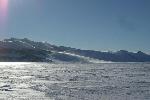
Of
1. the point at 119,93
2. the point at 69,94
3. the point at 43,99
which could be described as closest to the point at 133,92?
the point at 119,93

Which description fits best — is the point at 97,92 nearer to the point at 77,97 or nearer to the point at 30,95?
the point at 77,97

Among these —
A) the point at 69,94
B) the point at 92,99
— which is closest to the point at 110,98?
the point at 92,99

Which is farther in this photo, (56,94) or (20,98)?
(56,94)

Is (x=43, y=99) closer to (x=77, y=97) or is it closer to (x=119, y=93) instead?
(x=77, y=97)

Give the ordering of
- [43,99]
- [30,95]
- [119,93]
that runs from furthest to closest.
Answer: [119,93] < [30,95] < [43,99]

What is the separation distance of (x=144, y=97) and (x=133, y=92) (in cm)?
470

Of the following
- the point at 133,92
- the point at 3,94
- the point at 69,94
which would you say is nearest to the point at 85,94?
the point at 69,94

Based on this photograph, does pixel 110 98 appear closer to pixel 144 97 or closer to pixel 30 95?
pixel 144 97

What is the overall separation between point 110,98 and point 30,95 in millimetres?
8283

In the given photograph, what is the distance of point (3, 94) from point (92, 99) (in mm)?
9707

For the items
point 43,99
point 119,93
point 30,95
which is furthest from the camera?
point 119,93

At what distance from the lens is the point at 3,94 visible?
39.1 m

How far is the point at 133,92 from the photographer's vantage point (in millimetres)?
42125

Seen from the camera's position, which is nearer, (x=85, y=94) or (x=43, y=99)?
(x=43, y=99)
